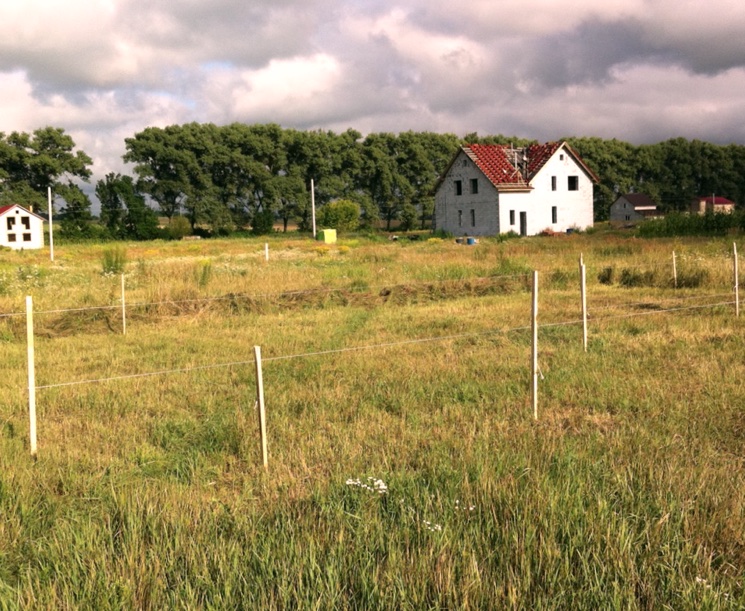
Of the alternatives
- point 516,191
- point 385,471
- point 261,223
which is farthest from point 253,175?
point 385,471

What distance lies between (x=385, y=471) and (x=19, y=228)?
6544cm

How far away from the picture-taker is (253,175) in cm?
7762

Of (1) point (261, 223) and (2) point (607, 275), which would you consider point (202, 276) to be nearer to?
(2) point (607, 275)

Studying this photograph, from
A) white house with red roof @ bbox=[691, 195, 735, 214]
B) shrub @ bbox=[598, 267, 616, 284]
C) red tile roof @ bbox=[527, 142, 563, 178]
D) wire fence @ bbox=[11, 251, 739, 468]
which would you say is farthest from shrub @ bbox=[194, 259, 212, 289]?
white house with red roof @ bbox=[691, 195, 735, 214]

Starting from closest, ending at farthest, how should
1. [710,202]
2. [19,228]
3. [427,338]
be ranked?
1. [427,338]
2. [19,228]
3. [710,202]

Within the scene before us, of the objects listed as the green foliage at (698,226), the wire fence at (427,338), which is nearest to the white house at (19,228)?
the green foliage at (698,226)

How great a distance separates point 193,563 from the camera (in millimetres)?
4312

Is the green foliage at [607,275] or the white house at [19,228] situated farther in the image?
the white house at [19,228]

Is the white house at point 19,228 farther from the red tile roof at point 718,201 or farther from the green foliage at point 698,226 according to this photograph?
the red tile roof at point 718,201

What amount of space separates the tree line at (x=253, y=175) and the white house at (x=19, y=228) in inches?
108

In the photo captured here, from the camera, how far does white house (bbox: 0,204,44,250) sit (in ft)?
203

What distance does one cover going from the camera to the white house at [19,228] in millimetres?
61906

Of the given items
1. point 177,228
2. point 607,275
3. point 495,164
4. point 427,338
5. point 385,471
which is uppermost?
point 495,164

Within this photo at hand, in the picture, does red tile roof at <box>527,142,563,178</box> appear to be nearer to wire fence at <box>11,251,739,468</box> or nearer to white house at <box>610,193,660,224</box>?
white house at <box>610,193,660,224</box>
